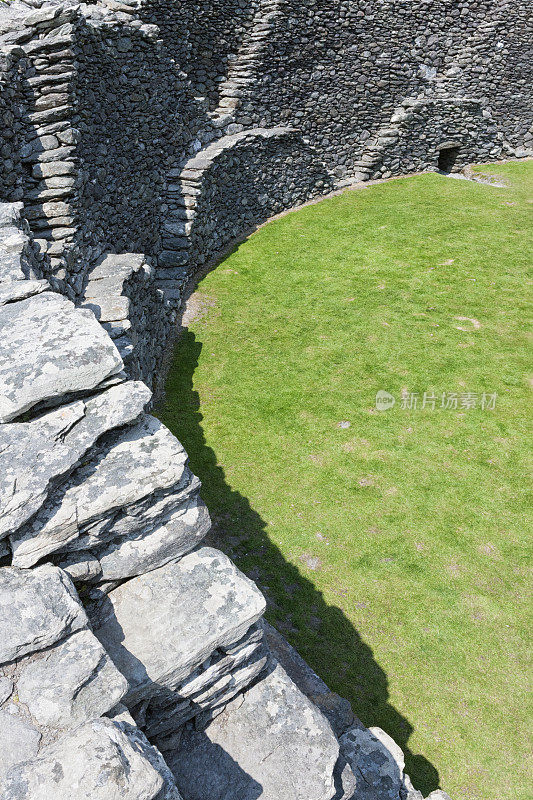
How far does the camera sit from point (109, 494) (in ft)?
14.8

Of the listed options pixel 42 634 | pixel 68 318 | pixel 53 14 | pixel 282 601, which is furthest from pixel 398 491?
pixel 53 14

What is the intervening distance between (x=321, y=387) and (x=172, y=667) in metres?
8.78

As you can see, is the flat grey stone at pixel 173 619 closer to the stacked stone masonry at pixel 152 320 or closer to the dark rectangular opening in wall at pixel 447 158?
the stacked stone masonry at pixel 152 320

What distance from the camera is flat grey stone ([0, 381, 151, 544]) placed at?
13.5 ft

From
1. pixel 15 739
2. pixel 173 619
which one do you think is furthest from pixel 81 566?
pixel 15 739

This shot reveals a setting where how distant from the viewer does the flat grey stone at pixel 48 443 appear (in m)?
4.12

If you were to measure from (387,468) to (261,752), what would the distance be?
6.54 metres

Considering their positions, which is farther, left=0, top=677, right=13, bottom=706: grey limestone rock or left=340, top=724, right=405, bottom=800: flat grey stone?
left=340, top=724, right=405, bottom=800: flat grey stone

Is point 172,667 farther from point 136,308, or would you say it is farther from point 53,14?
point 53,14

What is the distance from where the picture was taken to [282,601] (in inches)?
333

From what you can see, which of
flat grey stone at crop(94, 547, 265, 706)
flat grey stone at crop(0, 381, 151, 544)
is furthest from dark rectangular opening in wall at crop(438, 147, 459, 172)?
flat grey stone at crop(94, 547, 265, 706)

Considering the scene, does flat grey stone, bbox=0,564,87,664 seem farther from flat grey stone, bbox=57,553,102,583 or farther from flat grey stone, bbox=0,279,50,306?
flat grey stone, bbox=0,279,50,306

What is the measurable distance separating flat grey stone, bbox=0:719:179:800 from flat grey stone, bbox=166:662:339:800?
3.91ft

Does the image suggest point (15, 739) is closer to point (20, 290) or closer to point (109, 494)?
point (109, 494)
